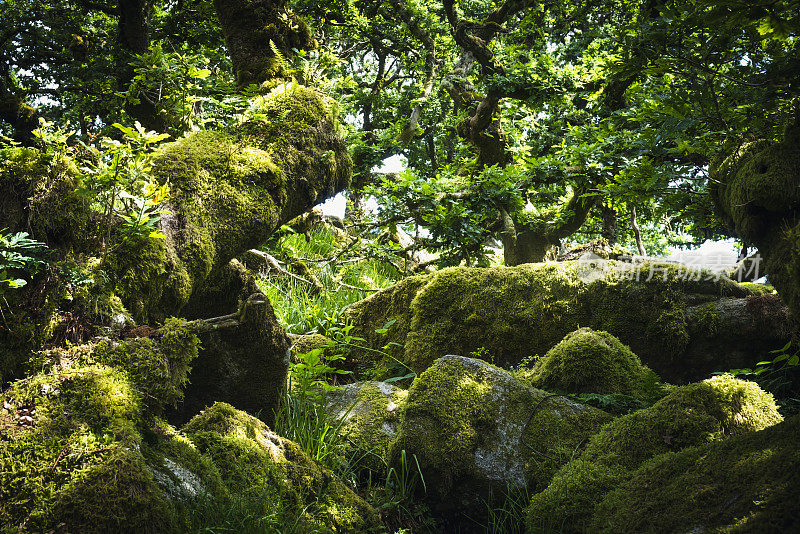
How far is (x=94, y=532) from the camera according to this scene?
74.2 inches

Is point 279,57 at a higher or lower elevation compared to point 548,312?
higher

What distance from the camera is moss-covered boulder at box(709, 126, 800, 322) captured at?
11.7 ft

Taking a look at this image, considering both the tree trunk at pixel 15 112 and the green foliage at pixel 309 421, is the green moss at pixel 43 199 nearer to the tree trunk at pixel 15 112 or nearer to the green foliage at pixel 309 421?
the green foliage at pixel 309 421

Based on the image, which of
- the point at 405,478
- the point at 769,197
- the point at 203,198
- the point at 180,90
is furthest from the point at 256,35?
the point at 769,197

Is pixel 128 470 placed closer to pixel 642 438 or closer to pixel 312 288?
pixel 642 438

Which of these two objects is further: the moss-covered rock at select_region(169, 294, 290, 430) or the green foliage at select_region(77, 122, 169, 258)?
the moss-covered rock at select_region(169, 294, 290, 430)

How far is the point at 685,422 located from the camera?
3.06m

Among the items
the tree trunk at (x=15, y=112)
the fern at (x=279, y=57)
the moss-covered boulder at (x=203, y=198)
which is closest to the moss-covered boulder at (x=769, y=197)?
the moss-covered boulder at (x=203, y=198)

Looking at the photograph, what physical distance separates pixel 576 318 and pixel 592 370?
1.33 metres

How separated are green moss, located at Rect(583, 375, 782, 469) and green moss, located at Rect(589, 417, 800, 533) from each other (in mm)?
346

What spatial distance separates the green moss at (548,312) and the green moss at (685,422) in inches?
72.4

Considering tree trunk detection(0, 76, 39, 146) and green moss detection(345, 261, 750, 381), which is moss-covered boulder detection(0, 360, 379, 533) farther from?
tree trunk detection(0, 76, 39, 146)

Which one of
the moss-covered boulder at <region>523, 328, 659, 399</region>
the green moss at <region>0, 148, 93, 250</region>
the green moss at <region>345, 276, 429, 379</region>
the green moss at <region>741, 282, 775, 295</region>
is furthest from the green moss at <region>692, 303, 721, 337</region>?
→ the green moss at <region>0, 148, 93, 250</region>

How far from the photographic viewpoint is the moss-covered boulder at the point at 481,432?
3.39 metres
